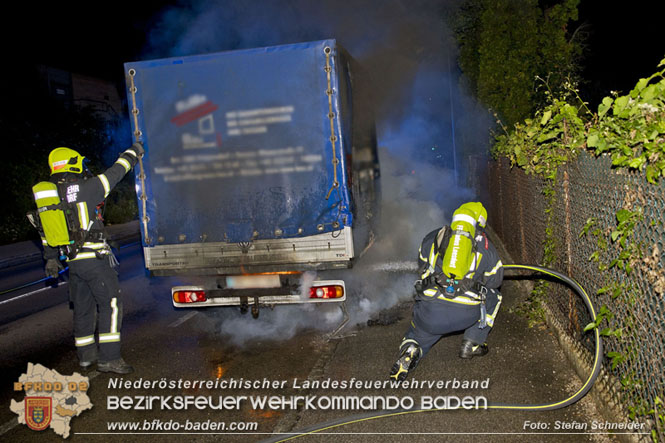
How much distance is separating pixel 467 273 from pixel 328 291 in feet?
5.71

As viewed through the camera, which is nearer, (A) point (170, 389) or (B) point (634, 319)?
(B) point (634, 319)

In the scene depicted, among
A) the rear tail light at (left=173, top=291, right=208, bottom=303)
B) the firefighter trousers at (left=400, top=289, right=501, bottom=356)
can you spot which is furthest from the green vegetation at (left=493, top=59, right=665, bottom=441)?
the rear tail light at (left=173, top=291, right=208, bottom=303)

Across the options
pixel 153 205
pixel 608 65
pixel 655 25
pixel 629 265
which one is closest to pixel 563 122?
pixel 629 265

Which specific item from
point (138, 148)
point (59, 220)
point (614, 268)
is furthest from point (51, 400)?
point (614, 268)

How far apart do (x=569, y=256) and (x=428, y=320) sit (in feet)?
4.52

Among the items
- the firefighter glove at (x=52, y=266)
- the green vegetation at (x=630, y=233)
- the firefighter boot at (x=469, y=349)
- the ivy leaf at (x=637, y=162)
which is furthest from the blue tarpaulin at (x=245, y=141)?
the ivy leaf at (x=637, y=162)

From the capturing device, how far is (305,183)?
5250mm

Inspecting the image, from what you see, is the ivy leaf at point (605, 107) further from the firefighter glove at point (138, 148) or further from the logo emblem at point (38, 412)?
the logo emblem at point (38, 412)

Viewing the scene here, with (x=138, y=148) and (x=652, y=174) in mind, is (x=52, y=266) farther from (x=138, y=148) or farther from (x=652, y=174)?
(x=652, y=174)

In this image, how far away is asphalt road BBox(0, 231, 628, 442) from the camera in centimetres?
362

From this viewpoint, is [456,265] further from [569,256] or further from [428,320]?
[569,256]

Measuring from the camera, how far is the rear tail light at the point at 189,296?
19.0 feet

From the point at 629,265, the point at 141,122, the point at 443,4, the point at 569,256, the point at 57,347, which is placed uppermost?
the point at 443,4

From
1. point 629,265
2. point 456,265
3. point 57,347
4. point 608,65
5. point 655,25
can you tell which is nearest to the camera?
point 629,265
